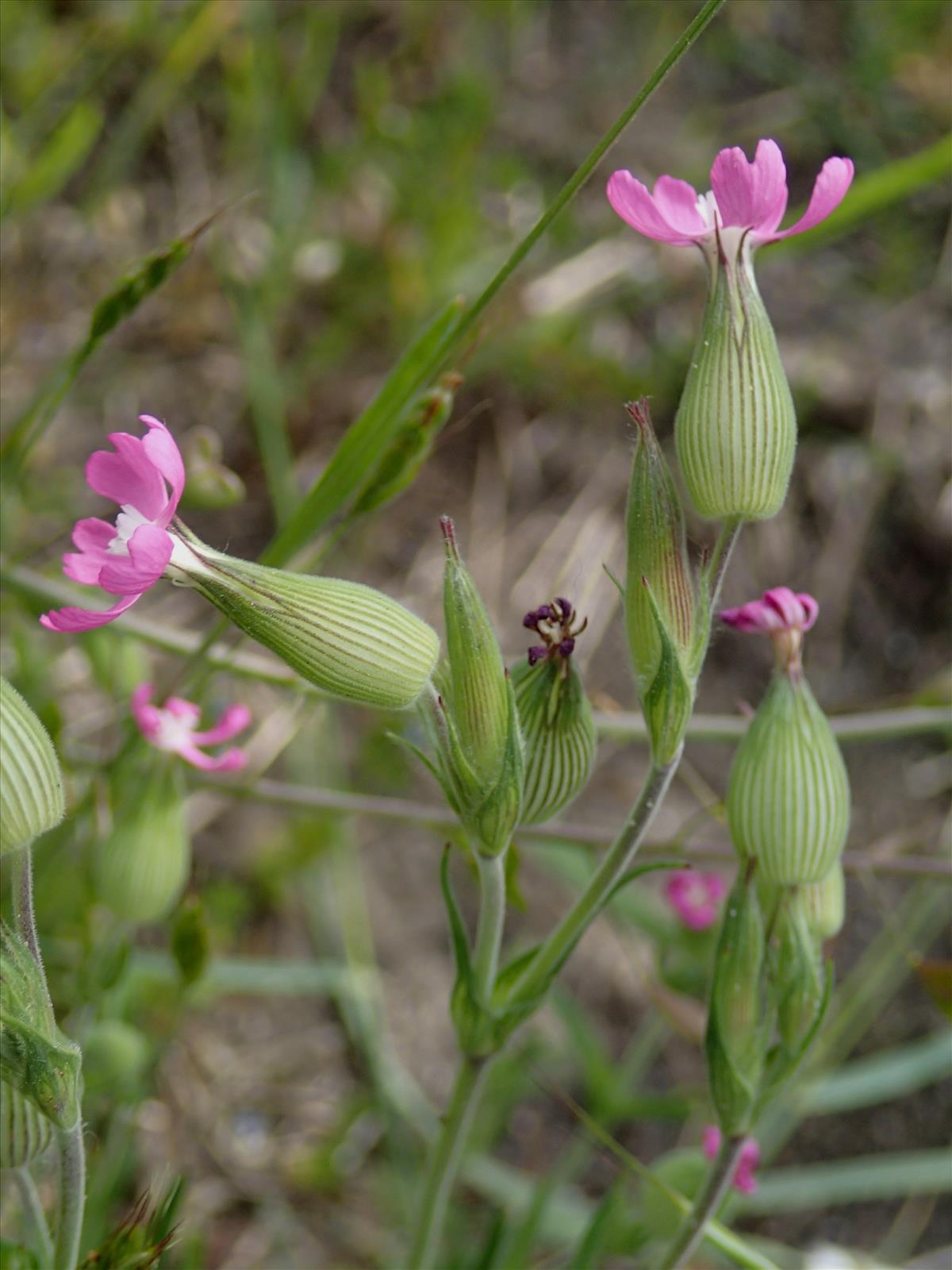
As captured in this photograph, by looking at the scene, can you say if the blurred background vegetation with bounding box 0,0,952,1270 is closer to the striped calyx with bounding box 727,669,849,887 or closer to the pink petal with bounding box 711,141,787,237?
the striped calyx with bounding box 727,669,849,887

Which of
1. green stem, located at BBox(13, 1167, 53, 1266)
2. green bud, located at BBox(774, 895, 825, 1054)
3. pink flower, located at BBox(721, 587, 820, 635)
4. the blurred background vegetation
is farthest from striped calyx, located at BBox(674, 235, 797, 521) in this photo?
green stem, located at BBox(13, 1167, 53, 1266)

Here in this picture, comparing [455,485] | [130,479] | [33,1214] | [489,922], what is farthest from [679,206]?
[455,485]

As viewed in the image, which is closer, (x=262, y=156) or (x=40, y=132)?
(x=40, y=132)

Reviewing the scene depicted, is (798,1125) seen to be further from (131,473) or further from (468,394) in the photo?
(131,473)

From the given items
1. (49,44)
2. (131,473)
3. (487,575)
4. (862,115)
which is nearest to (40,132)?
(49,44)

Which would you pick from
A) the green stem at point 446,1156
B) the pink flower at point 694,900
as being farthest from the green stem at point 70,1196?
the pink flower at point 694,900

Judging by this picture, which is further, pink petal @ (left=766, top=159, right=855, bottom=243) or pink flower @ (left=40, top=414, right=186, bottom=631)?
pink petal @ (left=766, top=159, right=855, bottom=243)

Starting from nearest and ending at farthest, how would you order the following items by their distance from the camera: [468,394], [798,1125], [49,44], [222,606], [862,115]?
1. [222,606]
2. [798,1125]
3. [49,44]
4. [468,394]
5. [862,115]
